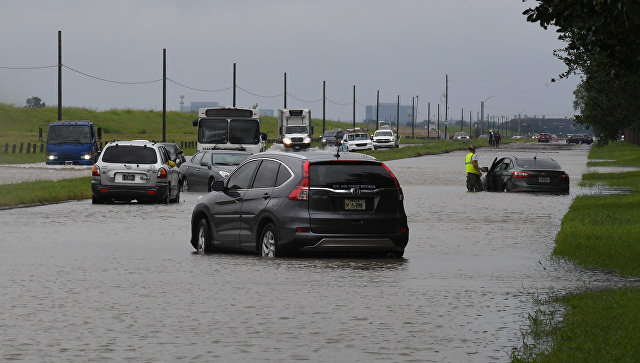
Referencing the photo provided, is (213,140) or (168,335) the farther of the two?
(213,140)

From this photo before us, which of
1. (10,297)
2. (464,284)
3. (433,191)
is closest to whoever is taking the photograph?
(10,297)

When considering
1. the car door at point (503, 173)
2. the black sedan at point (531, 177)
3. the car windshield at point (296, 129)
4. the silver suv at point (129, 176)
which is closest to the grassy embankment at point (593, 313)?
the silver suv at point (129, 176)

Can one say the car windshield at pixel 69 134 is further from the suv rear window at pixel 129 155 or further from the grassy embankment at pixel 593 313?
the grassy embankment at pixel 593 313

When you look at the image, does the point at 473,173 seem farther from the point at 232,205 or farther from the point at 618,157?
the point at 618,157

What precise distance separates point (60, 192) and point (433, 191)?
11935 mm

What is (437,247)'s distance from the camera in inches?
747

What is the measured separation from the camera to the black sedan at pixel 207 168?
36.5 metres

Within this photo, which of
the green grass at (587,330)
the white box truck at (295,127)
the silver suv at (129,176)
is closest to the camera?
the green grass at (587,330)

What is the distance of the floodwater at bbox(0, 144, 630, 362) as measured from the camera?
936 cm

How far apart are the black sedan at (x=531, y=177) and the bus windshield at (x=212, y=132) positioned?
46.1ft

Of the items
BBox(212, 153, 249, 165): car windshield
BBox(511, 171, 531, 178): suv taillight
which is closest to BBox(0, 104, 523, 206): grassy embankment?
BBox(212, 153, 249, 165): car windshield

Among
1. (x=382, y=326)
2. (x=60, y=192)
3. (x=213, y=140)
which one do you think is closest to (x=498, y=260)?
(x=382, y=326)

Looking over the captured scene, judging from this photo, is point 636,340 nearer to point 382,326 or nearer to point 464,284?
point 382,326

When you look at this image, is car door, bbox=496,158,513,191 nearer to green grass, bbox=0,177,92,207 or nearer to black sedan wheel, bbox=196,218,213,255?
green grass, bbox=0,177,92,207
